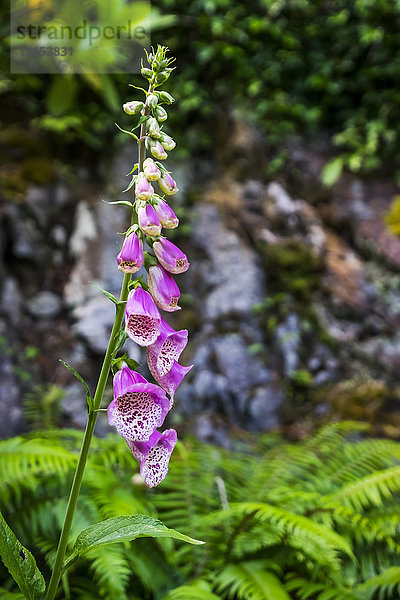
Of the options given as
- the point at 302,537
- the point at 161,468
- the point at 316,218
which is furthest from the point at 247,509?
the point at 316,218

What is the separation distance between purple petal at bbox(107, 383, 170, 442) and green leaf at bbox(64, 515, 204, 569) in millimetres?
210

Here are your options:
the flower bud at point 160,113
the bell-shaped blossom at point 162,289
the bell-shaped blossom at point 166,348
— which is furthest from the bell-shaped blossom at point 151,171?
the bell-shaped blossom at point 166,348

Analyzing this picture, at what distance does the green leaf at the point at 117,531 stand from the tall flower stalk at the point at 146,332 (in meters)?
0.05

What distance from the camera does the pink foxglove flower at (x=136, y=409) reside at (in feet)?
3.67

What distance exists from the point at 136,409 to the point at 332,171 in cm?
469

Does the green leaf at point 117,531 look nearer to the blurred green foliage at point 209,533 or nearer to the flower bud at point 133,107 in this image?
the blurred green foliage at point 209,533

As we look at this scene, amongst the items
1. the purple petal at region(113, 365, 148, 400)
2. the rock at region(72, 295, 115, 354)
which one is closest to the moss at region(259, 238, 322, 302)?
the rock at region(72, 295, 115, 354)

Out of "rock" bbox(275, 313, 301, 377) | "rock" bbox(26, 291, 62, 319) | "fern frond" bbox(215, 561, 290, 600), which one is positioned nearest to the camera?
"fern frond" bbox(215, 561, 290, 600)

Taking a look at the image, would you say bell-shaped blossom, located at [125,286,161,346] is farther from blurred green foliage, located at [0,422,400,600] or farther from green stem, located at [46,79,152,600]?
blurred green foliage, located at [0,422,400,600]

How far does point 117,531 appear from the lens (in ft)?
3.78

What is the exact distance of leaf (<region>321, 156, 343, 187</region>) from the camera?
16.9 feet

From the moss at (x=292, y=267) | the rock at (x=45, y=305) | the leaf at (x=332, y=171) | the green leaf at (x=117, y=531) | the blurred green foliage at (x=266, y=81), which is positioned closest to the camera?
the green leaf at (x=117, y=531)

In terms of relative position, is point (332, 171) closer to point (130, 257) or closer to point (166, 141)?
point (166, 141)

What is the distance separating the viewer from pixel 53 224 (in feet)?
16.6
